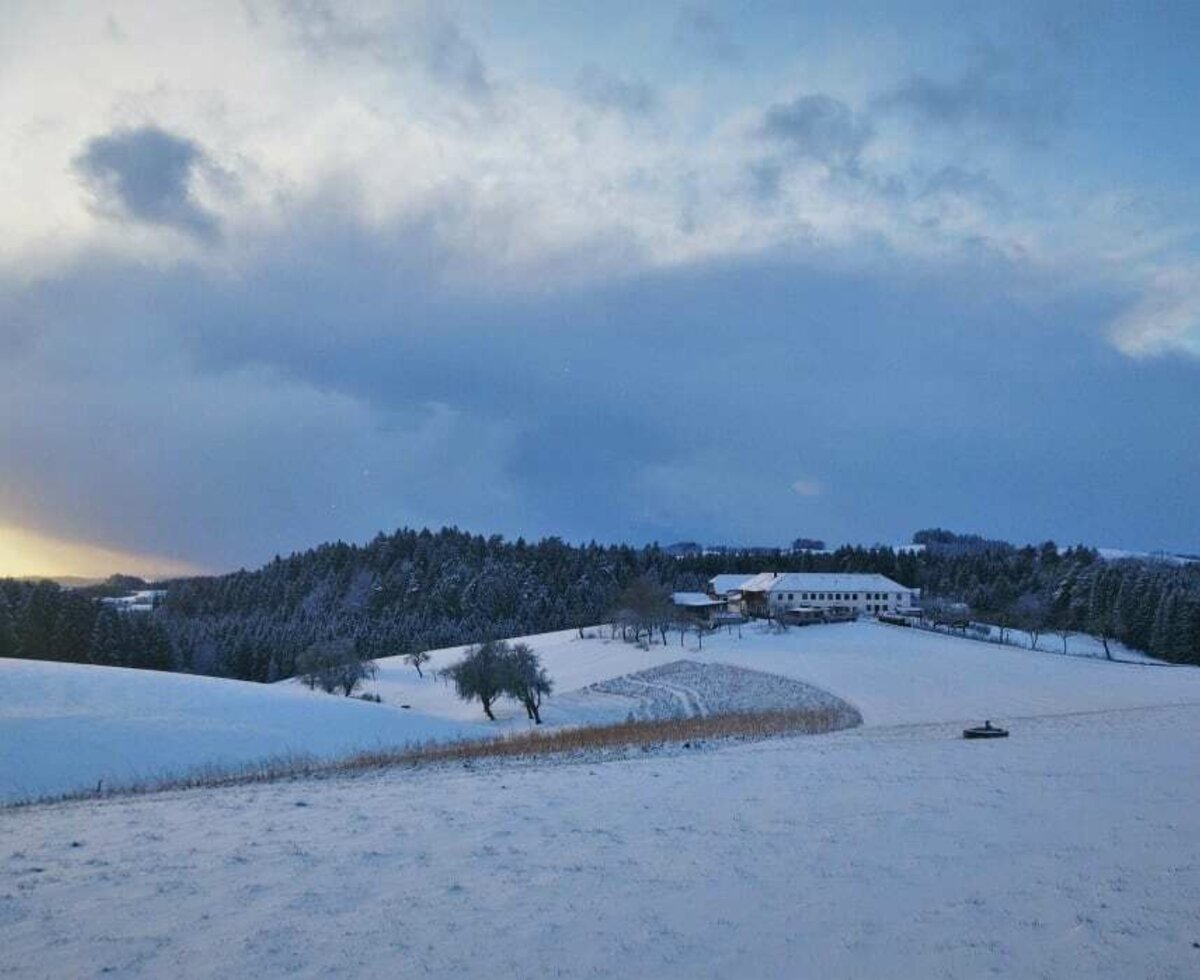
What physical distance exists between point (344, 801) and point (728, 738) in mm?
15333

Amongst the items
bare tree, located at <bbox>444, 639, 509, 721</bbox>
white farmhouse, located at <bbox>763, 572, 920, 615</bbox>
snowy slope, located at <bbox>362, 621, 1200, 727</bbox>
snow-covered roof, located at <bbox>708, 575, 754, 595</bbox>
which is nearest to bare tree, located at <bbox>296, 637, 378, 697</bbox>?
snowy slope, located at <bbox>362, 621, 1200, 727</bbox>

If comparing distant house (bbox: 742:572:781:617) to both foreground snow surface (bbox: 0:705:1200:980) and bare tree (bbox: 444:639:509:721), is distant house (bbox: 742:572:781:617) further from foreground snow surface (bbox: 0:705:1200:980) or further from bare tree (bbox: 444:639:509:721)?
foreground snow surface (bbox: 0:705:1200:980)

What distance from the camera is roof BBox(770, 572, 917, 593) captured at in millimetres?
136000

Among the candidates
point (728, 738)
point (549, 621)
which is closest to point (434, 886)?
point (728, 738)

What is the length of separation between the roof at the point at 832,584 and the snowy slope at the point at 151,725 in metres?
92.3

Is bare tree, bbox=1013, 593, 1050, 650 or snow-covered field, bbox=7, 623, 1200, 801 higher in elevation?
bare tree, bbox=1013, 593, 1050, 650

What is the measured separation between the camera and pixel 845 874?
11.0m

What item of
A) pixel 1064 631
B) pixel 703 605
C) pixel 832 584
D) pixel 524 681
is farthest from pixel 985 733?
pixel 703 605

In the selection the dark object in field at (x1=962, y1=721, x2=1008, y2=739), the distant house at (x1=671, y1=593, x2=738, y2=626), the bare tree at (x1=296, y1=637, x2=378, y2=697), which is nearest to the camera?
the dark object in field at (x1=962, y1=721, x2=1008, y2=739)

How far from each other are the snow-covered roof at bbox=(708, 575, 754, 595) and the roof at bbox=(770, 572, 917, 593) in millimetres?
22196

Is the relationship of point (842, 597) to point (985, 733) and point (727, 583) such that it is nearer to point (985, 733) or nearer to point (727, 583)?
point (727, 583)

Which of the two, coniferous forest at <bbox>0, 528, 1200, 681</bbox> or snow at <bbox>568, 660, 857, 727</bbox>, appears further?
coniferous forest at <bbox>0, 528, 1200, 681</bbox>

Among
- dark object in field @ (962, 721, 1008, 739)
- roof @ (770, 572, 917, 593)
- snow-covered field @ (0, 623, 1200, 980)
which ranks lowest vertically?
dark object in field @ (962, 721, 1008, 739)

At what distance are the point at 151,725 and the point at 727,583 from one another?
137 m
